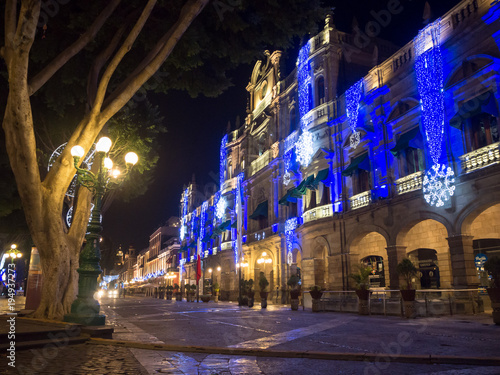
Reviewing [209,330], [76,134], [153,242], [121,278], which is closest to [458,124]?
[209,330]

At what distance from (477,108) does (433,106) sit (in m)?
2.64

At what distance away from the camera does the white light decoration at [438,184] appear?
1677 centimetres

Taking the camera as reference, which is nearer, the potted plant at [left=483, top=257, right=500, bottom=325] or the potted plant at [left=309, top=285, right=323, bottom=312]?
the potted plant at [left=483, top=257, right=500, bottom=325]

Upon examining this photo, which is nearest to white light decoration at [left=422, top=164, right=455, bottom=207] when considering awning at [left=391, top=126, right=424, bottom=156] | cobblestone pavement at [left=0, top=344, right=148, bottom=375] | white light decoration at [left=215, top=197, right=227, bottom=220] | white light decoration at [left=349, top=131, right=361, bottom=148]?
awning at [left=391, top=126, right=424, bottom=156]

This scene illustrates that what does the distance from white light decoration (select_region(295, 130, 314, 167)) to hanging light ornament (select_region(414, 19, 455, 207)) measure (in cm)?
866

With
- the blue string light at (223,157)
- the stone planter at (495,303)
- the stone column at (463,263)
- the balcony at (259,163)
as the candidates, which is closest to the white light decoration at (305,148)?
the balcony at (259,163)

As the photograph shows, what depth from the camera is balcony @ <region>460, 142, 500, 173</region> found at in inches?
591

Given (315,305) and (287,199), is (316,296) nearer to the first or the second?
(315,305)

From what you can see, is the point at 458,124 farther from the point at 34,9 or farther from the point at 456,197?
the point at 34,9

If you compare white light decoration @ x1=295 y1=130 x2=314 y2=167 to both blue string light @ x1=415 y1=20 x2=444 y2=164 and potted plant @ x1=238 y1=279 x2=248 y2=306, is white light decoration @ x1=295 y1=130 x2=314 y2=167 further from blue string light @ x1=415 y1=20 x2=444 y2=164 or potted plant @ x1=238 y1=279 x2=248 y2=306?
potted plant @ x1=238 y1=279 x2=248 y2=306

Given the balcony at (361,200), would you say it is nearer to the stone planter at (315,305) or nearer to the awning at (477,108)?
the stone planter at (315,305)

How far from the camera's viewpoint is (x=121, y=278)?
17838 cm

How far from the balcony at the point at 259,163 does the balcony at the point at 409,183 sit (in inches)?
630

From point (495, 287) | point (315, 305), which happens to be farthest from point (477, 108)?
point (315, 305)
